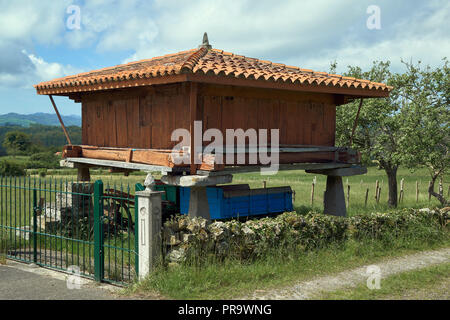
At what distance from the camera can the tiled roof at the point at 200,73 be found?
8602mm

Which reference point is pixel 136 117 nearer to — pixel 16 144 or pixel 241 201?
pixel 241 201

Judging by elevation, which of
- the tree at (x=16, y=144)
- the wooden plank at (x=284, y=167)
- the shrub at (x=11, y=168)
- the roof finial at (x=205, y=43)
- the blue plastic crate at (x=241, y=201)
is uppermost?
the roof finial at (x=205, y=43)

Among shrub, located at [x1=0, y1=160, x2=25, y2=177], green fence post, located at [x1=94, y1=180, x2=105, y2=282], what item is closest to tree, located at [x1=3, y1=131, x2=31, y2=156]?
shrub, located at [x1=0, y1=160, x2=25, y2=177]

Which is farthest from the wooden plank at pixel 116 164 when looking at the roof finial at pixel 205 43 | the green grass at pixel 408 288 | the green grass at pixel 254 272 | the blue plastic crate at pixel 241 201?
the green grass at pixel 408 288

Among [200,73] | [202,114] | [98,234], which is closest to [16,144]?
[202,114]

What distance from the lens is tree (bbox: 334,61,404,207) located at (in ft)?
53.6

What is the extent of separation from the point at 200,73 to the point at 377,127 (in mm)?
11278

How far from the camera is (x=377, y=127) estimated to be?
690 inches

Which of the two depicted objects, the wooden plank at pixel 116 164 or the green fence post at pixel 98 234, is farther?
the wooden plank at pixel 116 164

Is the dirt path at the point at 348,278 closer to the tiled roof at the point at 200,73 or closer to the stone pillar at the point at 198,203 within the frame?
the stone pillar at the point at 198,203

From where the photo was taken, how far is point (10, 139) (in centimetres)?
8312

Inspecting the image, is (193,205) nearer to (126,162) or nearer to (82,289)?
(126,162)

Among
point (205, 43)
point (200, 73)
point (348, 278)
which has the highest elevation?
point (205, 43)

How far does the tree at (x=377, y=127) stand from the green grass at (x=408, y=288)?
9.26 m
